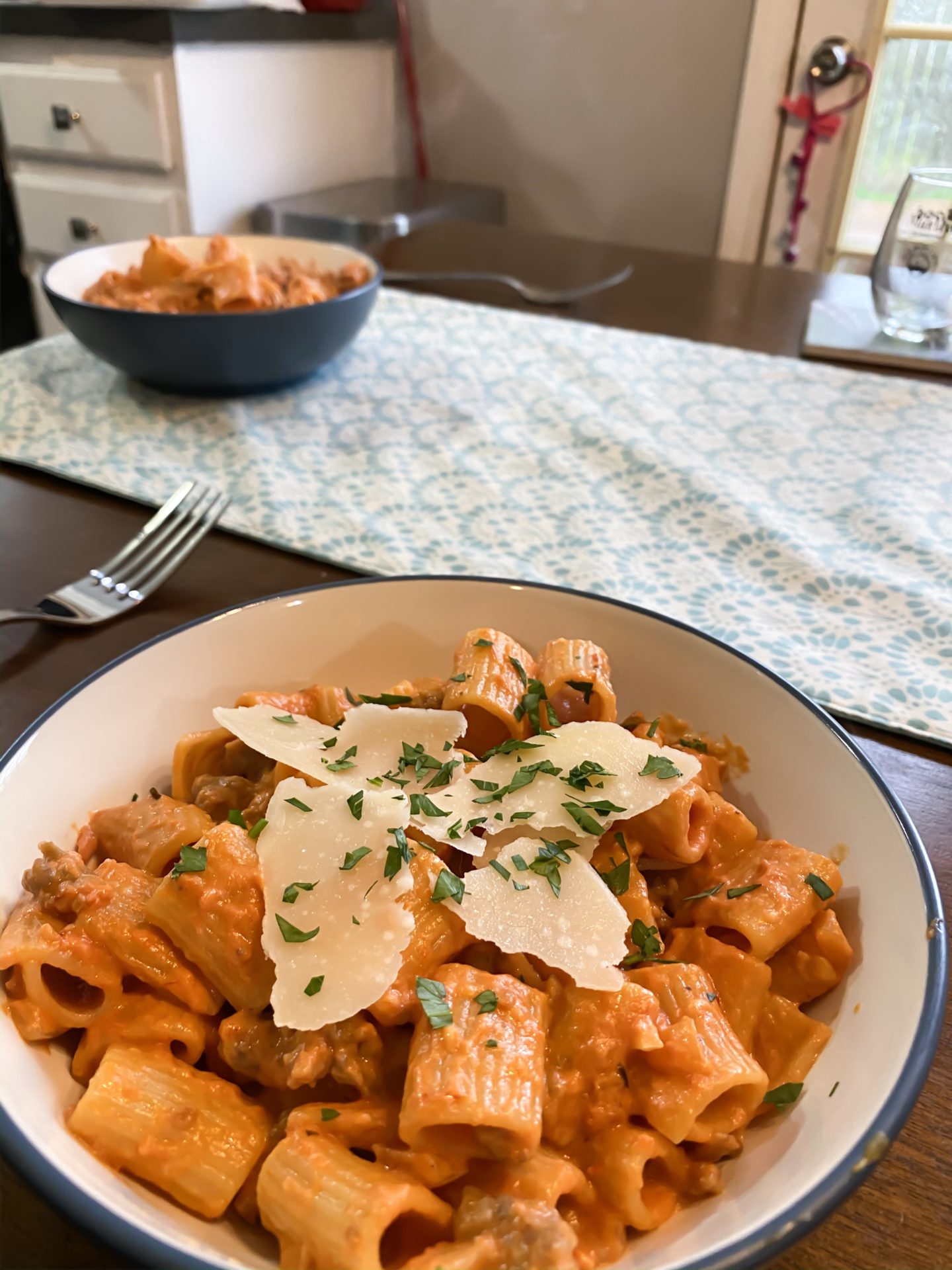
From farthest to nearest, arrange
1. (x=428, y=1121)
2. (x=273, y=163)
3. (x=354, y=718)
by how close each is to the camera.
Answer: (x=273, y=163) < (x=354, y=718) < (x=428, y=1121)

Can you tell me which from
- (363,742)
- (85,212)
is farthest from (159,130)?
(363,742)

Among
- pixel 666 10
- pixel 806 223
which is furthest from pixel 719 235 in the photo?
pixel 666 10

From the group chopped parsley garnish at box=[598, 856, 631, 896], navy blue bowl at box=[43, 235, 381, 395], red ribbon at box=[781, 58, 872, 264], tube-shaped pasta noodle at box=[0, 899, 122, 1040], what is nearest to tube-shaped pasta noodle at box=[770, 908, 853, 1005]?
chopped parsley garnish at box=[598, 856, 631, 896]

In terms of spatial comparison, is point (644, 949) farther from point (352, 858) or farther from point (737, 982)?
point (352, 858)

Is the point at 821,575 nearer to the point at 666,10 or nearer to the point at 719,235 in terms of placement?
the point at 719,235

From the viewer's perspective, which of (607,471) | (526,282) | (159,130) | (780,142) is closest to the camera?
(607,471)

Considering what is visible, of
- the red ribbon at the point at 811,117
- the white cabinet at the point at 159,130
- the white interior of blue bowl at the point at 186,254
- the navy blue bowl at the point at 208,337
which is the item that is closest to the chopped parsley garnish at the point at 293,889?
the navy blue bowl at the point at 208,337

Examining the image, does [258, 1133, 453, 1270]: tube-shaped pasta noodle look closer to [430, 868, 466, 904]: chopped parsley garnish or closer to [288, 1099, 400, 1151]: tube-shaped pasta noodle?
[288, 1099, 400, 1151]: tube-shaped pasta noodle
